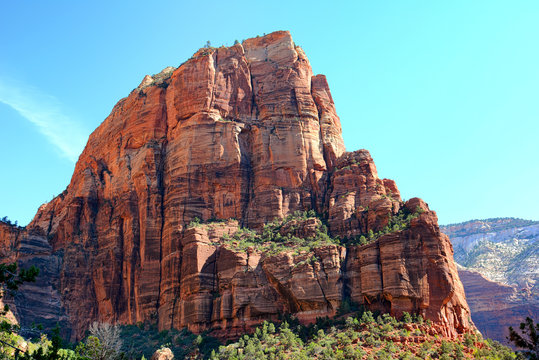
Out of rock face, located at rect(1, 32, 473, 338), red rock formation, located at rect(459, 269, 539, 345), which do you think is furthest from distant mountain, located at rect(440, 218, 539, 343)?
rock face, located at rect(1, 32, 473, 338)

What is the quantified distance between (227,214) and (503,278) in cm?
9718

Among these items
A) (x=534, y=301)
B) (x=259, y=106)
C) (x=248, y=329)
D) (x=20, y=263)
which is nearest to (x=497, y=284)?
(x=534, y=301)

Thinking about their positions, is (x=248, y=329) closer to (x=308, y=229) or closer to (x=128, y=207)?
(x=308, y=229)

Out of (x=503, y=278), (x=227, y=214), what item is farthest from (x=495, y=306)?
(x=227, y=214)

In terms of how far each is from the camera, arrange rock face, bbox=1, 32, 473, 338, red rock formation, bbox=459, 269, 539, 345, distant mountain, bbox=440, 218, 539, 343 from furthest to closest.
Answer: distant mountain, bbox=440, 218, 539, 343 → red rock formation, bbox=459, 269, 539, 345 → rock face, bbox=1, 32, 473, 338

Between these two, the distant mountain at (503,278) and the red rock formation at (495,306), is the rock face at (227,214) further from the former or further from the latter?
the distant mountain at (503,278)

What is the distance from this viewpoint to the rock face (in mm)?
69438

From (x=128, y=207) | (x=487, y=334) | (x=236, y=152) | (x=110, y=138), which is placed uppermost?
(x=110, y=138)

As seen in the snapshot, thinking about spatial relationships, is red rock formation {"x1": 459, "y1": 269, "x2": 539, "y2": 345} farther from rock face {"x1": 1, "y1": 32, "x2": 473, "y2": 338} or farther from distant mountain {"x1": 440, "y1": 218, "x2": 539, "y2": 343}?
rock face {"x1": 1, "y1": 32, "x2": 473, "y2": 338}

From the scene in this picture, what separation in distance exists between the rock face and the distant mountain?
69764mm

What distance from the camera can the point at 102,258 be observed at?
299 feet

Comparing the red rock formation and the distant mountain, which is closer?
the red rock formation

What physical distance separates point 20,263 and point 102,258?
11961 mm

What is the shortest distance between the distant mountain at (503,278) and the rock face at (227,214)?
69764 mm
